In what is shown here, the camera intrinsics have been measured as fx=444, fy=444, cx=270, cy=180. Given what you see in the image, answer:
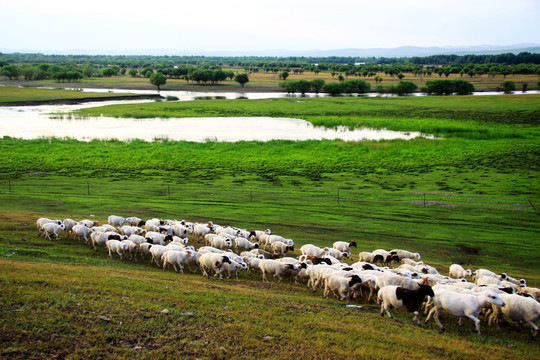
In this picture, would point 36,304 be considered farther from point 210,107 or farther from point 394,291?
point 210,107

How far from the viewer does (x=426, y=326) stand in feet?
41.3

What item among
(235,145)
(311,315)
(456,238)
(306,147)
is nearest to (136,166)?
(235,145)

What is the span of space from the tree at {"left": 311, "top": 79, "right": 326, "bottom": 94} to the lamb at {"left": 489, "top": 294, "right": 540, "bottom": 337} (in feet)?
426

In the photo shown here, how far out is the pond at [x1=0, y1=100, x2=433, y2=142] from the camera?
65.6 m

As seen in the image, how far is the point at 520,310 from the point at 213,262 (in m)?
10.3

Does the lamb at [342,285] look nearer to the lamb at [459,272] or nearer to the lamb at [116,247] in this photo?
the lamb at [459,272]

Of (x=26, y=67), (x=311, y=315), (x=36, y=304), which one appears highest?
(x=26, y=67)

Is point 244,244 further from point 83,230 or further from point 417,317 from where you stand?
point 417,317

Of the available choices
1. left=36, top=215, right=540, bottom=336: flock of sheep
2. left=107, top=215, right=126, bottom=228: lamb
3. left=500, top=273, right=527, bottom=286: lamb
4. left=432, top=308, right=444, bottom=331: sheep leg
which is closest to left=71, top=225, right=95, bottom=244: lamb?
left=36, top=215, right=540, bottom=336: flock of sheep

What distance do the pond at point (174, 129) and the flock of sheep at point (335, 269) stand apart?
41.6 metres

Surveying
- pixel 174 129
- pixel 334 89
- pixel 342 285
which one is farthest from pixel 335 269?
pixel 334 89

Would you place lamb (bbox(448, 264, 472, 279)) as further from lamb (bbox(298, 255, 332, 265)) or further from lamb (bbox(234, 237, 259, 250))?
lamb (bbox(234, 237, 259, 250))

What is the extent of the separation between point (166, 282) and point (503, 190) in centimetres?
3032

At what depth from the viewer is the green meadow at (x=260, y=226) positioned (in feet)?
35.7
